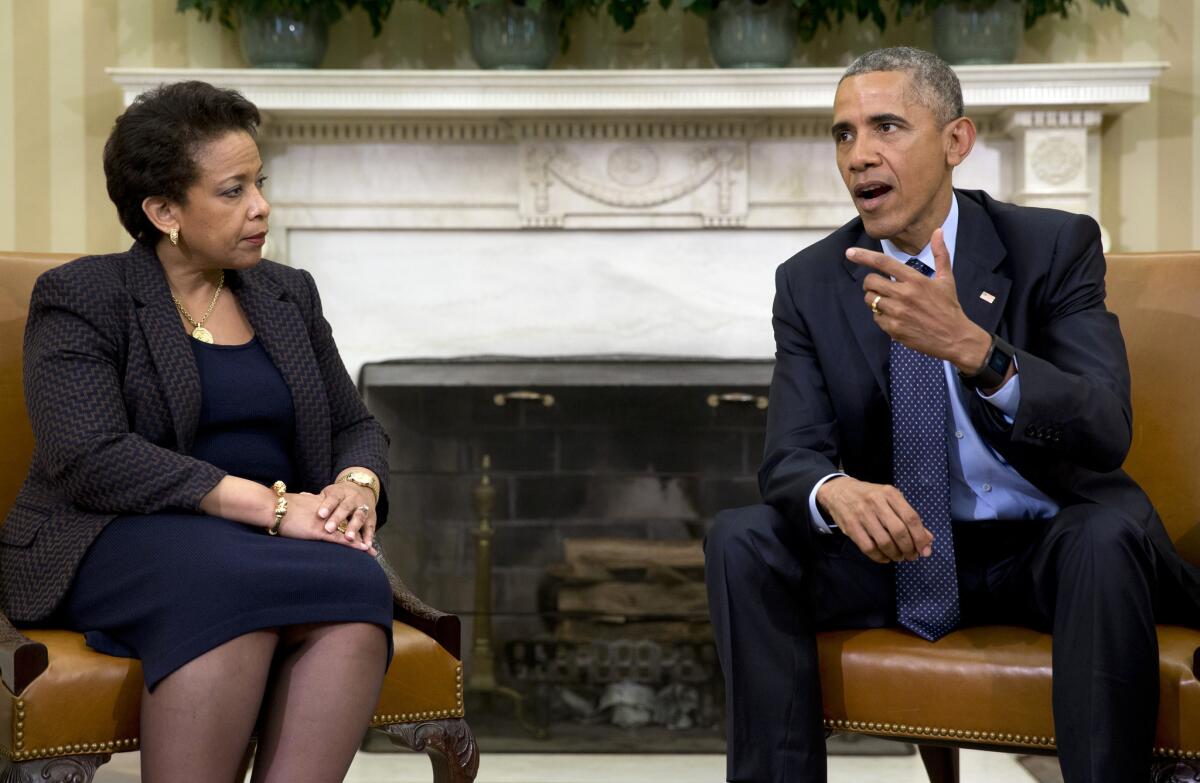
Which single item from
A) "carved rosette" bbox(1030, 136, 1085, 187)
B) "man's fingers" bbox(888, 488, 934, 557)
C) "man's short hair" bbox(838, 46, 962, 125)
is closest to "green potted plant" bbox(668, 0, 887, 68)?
"carved rosette" bbox(1030, 136, 1085, 187)

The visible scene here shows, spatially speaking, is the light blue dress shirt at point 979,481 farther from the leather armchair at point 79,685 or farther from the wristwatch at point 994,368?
the leather armchair at point 79,685

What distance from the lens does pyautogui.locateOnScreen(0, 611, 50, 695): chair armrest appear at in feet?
5.19

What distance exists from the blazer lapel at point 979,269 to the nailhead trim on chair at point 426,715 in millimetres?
883

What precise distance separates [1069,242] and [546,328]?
5.62ft

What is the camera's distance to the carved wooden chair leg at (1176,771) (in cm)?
158

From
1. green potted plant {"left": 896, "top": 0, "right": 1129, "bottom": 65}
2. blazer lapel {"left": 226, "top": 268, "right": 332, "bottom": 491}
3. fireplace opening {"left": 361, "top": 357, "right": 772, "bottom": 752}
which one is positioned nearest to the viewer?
blazer lapel {"left": 226, "top": 268, "right": 332, "bottom": 491}

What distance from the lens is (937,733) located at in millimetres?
1656

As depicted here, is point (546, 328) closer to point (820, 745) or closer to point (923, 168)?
point (923, 168)

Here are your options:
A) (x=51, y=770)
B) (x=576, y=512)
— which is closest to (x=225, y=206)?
(x=51, y=770)

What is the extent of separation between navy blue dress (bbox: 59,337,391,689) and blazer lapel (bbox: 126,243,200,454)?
62mm

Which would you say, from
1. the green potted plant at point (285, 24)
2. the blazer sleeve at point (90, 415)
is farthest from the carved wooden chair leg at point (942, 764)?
the green potted plant at point (285, 24)

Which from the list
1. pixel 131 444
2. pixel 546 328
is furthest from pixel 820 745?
pixel 546 328

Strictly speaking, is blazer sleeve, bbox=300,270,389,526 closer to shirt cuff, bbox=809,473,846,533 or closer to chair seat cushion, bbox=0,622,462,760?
chair seat cushion, bbox=0,622,462,760

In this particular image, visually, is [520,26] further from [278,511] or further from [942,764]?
[942,764]
